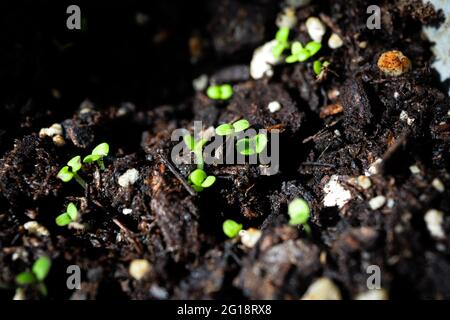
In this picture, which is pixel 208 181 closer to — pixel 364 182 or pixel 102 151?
pixel 102 151

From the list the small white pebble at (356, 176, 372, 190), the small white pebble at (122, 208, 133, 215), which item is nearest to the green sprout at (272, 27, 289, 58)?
the small white pebble at (356, 176, 372, 190)

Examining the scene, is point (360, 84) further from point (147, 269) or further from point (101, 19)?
point (101, 19)

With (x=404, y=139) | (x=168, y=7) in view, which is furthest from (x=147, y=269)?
(x=168, y=7)

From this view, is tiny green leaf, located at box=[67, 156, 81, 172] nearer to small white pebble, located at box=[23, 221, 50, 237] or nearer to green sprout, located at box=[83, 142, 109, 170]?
green sprout, located at box=[83, 142, 109, 170]

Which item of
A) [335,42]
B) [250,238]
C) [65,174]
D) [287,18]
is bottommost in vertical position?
[250,238]

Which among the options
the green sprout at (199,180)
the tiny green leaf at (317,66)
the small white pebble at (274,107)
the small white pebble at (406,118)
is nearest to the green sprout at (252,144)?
the green sprout at (199,180)

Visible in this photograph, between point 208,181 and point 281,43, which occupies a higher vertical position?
point 281,43

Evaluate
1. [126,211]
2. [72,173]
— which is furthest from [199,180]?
[72,173]
